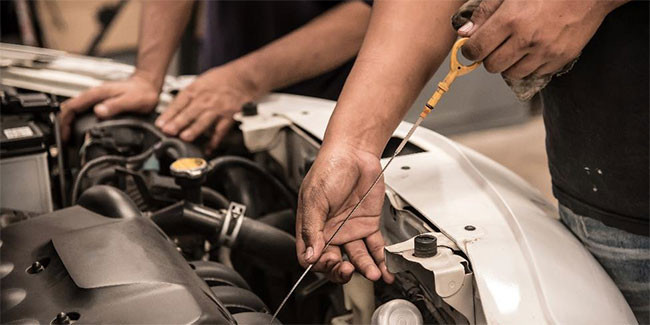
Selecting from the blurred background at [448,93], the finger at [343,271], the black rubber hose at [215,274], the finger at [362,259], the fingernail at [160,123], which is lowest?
the blurred background at [448,93]

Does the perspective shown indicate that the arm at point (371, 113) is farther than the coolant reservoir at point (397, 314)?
Yes

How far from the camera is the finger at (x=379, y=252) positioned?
3.05 feet

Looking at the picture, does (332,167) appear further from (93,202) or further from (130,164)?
(130,164)

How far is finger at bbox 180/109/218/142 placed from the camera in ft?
4.74

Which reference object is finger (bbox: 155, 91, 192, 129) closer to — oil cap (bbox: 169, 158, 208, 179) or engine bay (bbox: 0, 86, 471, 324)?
engine bay (bbox: 0, 86, 471, 324)

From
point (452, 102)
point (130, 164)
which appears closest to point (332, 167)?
point (130, 164)

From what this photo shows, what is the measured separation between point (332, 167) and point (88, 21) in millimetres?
3724

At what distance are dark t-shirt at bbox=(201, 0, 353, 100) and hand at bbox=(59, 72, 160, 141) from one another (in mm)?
385

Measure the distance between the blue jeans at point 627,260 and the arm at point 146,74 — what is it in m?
0.99

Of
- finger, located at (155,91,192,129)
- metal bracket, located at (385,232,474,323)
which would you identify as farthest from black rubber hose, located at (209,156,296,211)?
metal bracket, located at (385,232,474,323)

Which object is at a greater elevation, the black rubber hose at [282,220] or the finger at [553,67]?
the finger at [553,67]

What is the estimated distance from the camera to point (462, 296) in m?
0.82

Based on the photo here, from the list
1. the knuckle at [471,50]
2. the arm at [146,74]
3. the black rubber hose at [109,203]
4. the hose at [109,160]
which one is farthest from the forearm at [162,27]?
the knuckle at [471,50]

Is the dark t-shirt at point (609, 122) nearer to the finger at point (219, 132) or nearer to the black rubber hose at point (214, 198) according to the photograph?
the black rubber hose at point (214, 198)
